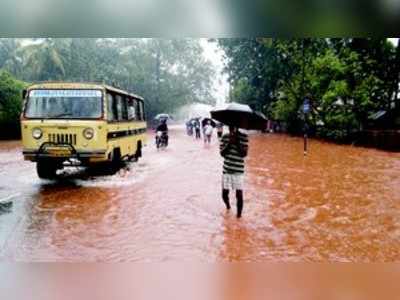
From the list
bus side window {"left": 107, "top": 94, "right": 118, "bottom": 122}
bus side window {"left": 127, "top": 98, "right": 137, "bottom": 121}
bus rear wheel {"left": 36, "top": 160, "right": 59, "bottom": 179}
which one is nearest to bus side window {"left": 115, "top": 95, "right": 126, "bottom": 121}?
bus side window {"left": 107, "top": 94, "right": 118, "bottom": 122}

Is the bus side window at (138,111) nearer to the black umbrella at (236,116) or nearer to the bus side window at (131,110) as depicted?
the bus side window at (131,110)

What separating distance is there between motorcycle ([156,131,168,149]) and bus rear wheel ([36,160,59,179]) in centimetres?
666

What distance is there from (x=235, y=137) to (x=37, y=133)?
3740 mm

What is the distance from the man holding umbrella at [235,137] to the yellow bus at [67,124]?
300 cm

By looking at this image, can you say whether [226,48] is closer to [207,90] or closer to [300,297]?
[207,90]

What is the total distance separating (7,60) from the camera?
1388 cm

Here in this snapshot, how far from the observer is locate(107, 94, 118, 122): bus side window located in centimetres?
824

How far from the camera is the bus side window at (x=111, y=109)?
8238 millimetres

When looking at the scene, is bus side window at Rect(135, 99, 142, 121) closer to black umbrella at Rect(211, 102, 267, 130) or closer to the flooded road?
the flooded road

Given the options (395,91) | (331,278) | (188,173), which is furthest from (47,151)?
(395,91)

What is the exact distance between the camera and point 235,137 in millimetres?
5406

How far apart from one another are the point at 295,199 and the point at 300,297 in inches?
149

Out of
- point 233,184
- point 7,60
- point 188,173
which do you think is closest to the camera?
point 233,184

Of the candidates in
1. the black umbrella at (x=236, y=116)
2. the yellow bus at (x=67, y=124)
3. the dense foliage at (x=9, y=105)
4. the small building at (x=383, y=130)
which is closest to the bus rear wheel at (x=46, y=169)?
the yellow bus at (x=67, y=124)
